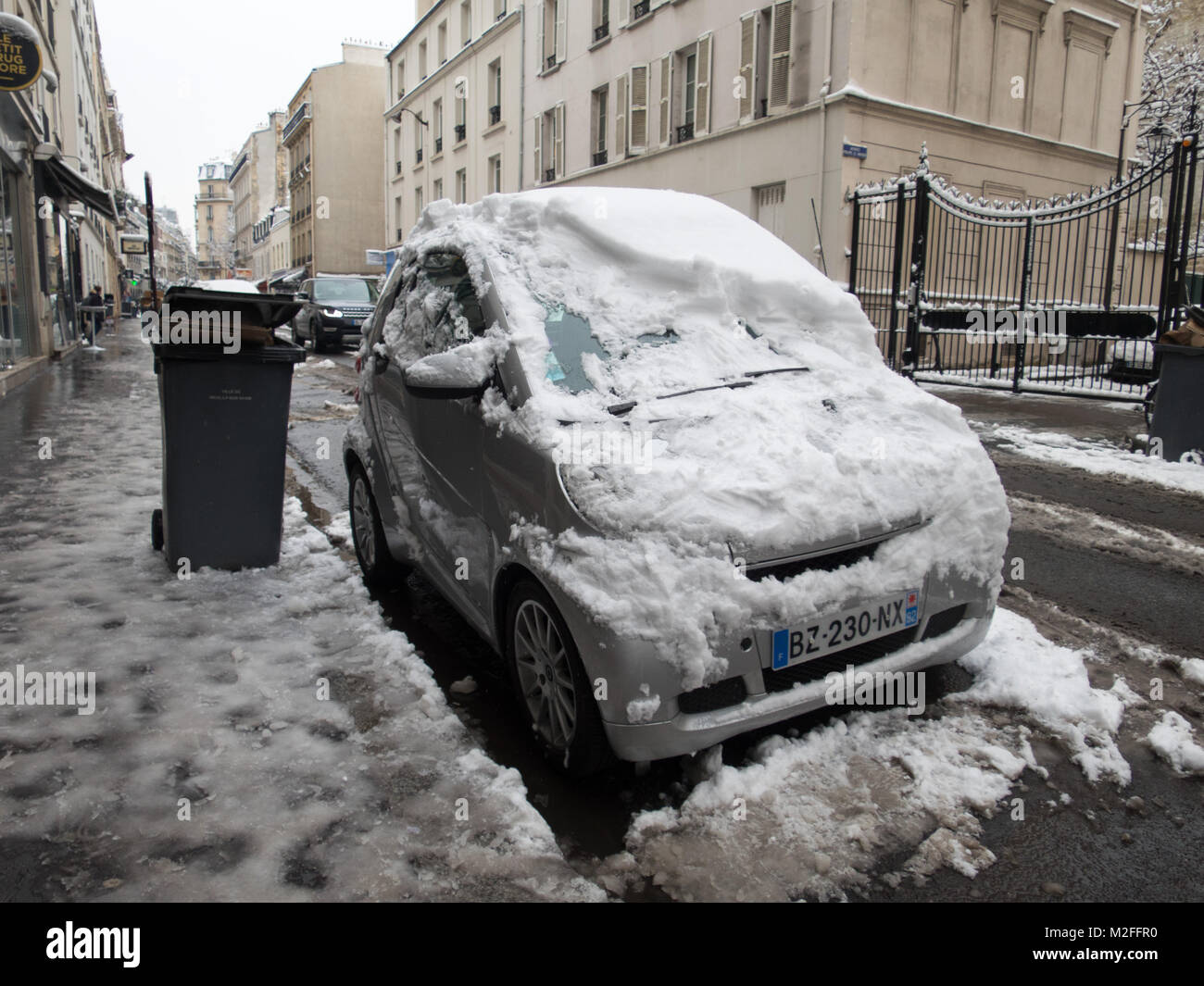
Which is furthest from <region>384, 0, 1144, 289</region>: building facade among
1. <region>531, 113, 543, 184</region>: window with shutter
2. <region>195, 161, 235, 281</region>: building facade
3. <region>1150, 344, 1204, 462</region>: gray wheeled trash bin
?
<region>195, 161, 235, 281</region>: building facade

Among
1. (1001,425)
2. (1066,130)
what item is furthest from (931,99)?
(1001,425)

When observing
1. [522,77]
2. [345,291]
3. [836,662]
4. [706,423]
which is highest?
[522,77]

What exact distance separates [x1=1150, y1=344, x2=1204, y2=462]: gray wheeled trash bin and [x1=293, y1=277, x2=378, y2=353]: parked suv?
16.4 m

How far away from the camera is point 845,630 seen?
9.09ft

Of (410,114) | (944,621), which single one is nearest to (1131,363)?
(944,621)

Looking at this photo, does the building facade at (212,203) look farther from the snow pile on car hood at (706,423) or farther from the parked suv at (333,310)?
the snow pile on car hood at (706,423)

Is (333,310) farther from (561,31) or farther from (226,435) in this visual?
(226,435)

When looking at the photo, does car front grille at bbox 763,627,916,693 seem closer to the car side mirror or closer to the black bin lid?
the car side mirror

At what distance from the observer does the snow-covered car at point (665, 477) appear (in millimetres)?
2553

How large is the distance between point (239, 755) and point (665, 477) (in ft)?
5.57

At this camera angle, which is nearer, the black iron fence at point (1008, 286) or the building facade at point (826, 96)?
the black iron fence at point (1008, 286)

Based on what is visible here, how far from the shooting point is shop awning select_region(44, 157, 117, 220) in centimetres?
1728

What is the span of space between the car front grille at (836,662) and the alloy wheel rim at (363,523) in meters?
2.58

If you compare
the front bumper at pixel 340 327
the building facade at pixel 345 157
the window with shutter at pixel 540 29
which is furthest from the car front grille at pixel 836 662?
the building facade at pixel 345 157
